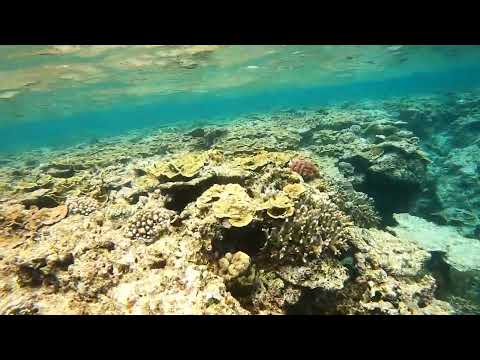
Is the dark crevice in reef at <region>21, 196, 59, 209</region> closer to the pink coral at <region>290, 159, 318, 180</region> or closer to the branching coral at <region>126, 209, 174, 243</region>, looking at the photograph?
the branching coral at <region>126, 209, 174, 243</region>

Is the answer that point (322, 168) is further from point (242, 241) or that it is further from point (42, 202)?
point (42, 202)

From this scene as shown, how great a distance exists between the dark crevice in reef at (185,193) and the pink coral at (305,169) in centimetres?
282

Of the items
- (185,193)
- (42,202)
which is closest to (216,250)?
(185,193)

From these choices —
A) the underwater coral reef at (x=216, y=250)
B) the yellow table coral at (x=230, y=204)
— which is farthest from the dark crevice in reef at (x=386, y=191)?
the yellow table coral at (x=230, y=204)

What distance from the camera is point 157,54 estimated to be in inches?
1163

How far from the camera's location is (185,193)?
7.12 metres

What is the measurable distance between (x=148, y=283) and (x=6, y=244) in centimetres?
465

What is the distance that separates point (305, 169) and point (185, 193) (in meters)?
3.81

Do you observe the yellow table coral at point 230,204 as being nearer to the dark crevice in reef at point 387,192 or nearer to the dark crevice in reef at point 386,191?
the dark crevice in reef at point 386,191

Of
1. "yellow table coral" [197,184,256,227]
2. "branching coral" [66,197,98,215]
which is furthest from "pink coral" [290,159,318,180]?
"branching coral" [66,197,98,215]

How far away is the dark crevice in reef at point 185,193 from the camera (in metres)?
7.02

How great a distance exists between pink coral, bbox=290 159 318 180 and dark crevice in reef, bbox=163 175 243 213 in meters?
2.82

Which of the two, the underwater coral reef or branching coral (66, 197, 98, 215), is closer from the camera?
the underwater coral reef

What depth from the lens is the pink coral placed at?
30.3 ft
